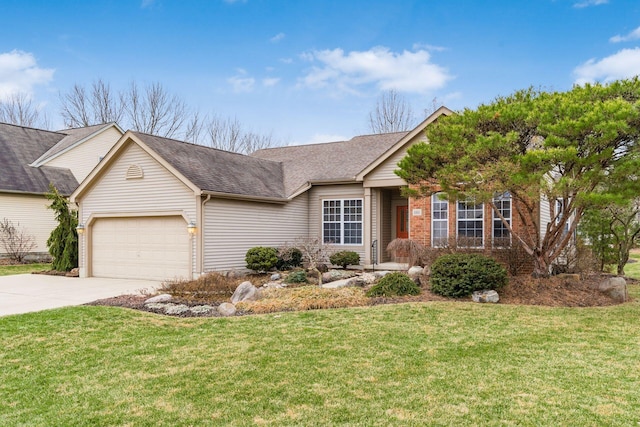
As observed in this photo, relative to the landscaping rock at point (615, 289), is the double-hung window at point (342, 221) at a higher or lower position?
higher

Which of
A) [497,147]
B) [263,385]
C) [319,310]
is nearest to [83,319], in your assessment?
[319,310]

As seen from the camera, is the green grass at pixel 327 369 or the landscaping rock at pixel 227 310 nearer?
the green grass at pixel 327 369

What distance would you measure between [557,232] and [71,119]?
41067mm

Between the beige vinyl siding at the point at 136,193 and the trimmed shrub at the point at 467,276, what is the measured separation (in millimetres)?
7563

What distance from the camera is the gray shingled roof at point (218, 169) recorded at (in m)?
14.5

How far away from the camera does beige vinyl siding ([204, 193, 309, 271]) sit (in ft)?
46.9

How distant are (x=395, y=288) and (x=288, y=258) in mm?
6030

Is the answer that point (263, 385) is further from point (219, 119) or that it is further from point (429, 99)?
point (219, 119)

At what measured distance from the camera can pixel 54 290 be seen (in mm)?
12703

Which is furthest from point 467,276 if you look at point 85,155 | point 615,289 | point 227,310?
point 85,155

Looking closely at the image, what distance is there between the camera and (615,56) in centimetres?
1859

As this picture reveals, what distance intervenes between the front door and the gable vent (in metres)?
9.59

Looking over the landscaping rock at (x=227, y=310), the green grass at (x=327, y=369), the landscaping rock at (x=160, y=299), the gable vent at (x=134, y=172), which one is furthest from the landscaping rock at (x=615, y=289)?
the gable vent at (x=134, y=172)

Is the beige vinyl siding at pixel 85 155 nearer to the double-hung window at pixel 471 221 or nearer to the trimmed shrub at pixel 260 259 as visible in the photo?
the trimmed shrub at pixel 260 259
